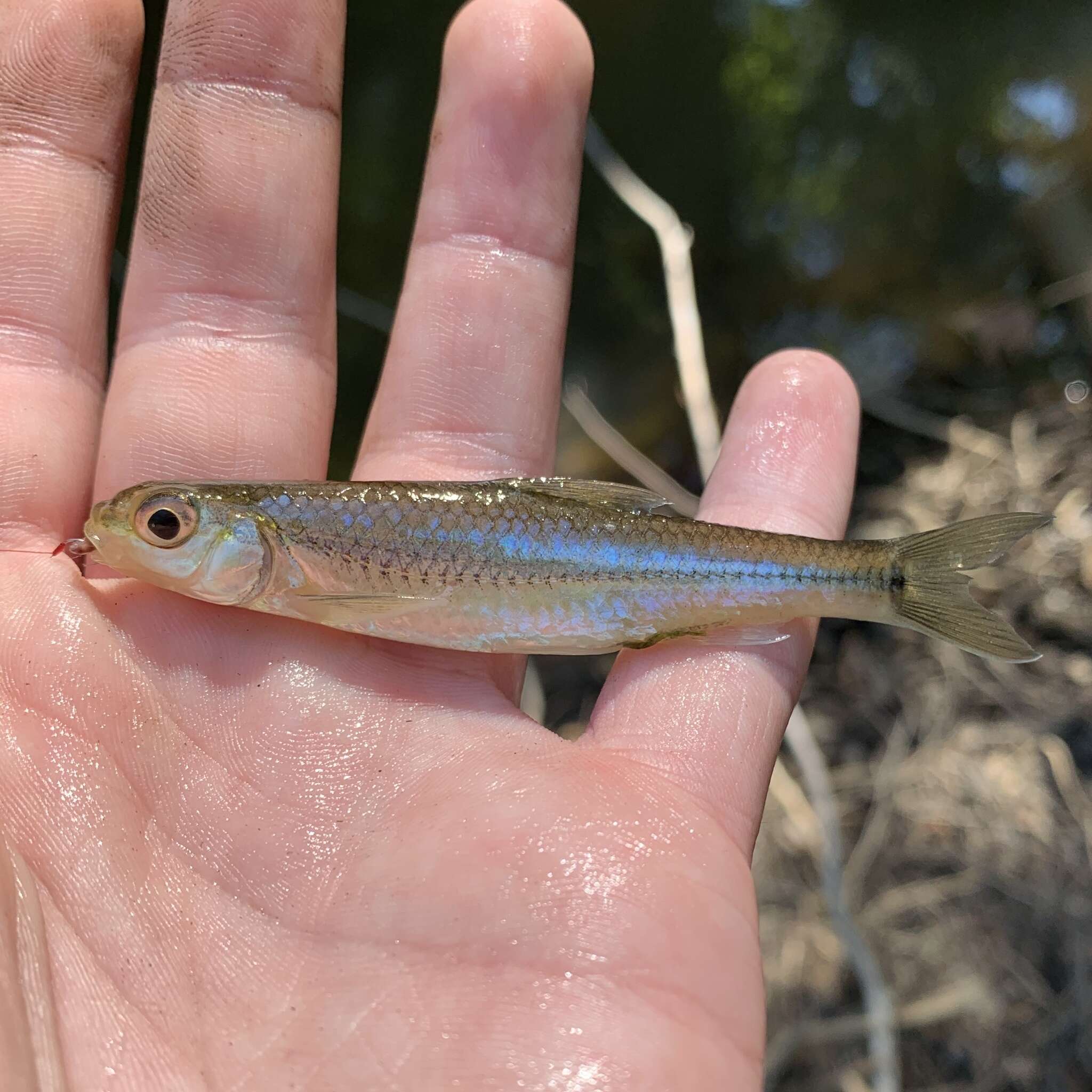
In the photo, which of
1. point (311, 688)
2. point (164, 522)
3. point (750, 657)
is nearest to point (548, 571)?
point (750, 657)

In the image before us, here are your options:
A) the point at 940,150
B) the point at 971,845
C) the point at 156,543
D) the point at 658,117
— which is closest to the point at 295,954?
the point at 156,543

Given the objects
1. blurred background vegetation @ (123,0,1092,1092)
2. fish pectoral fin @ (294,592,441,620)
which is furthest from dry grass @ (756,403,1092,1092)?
fish pectoral fin @ (294,592,441,620)

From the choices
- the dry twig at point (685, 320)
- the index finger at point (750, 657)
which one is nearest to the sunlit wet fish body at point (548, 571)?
the index finger at point (750, 657)

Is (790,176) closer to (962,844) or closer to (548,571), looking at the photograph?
(962,844)

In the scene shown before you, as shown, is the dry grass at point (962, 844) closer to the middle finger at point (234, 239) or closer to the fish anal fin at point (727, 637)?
the fish anal fin at point (727, 637)

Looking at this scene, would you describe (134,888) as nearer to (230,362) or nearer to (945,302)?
(230,362)

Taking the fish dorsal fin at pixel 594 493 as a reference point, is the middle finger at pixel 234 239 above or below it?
above
